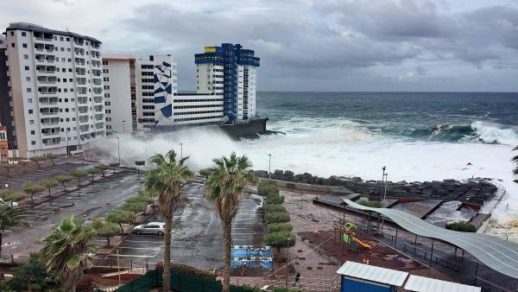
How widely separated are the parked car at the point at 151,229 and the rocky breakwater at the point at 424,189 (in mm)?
25732

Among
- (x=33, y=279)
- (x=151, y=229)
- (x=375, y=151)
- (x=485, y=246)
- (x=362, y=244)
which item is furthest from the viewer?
(x=375, y=151)

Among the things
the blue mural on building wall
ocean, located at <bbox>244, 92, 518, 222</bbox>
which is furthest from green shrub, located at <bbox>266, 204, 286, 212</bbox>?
the blue mural on building wall

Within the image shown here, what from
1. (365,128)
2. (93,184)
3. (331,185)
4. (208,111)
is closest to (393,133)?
(365,128)

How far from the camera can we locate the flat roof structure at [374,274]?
66.2ft

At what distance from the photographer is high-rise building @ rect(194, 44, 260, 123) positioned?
117 metres

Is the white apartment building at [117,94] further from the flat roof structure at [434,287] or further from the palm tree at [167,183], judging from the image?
the flat roof structure at [434,287]

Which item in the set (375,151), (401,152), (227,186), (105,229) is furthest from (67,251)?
(401,152)

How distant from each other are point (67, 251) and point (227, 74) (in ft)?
342

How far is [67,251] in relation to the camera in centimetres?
1761

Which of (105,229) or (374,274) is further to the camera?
(105,229)

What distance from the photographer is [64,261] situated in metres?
17.7

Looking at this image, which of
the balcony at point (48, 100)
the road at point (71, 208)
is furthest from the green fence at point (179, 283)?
the balcony at point (48, 100)

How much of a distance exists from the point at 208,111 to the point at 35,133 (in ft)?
163

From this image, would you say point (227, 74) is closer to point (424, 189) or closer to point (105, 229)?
point (424, 189)
